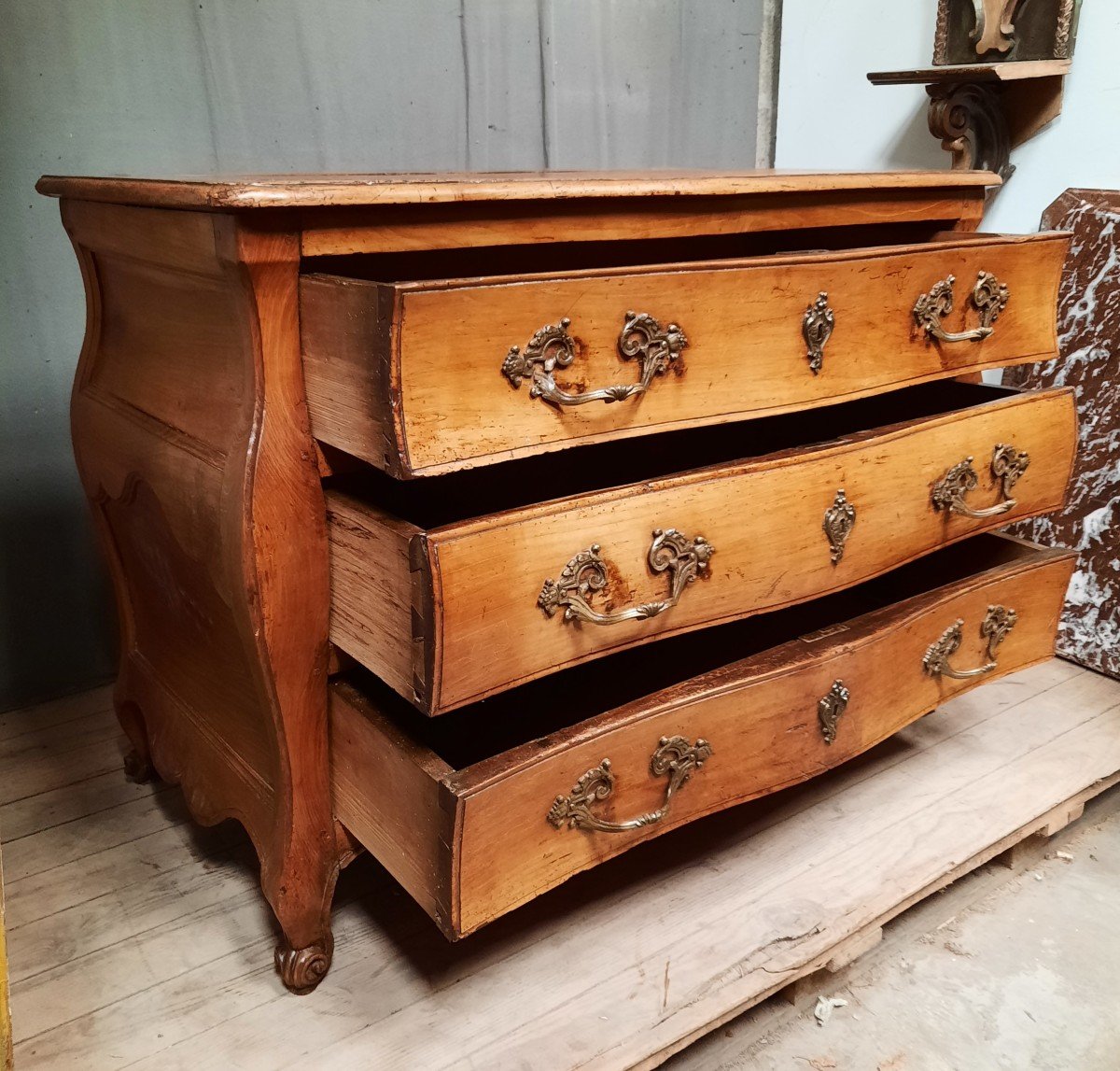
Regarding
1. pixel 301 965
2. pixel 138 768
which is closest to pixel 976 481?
pixel 301 965

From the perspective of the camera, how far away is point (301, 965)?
1018 mm

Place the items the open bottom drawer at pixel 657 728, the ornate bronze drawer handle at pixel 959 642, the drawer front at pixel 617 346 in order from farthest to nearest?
the ornate bronze drawer handle at pixel 959 642, the open bottom drawer at pixel 657 728, the drawer front at pixel 617 346

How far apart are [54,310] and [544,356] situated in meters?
0.97

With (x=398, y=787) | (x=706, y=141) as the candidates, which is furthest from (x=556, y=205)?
(x=706, y=141)

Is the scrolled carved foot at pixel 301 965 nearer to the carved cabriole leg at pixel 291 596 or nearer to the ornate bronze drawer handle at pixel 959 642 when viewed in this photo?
the carved cabriole leg at pixel 291 596

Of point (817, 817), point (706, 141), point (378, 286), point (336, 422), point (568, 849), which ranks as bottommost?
point (817, 817)

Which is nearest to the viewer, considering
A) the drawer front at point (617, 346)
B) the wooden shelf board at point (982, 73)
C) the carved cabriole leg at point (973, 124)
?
the drawer front at point (617, 346)

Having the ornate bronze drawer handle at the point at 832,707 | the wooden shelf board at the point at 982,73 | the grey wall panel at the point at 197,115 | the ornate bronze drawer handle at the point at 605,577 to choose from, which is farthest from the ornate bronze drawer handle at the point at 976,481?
the grey wall panel at the point at 197,115

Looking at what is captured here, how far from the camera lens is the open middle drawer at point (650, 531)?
0.81 m

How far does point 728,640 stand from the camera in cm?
135

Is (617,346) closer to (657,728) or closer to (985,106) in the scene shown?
(657,728)

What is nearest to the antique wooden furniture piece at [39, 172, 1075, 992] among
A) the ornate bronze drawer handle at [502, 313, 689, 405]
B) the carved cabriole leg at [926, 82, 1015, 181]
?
the ornate bronze drawer handle at [502, 313, 689, 405]

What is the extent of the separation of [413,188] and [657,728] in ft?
1.76

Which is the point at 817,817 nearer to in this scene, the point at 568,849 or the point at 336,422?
the point at 568,849
